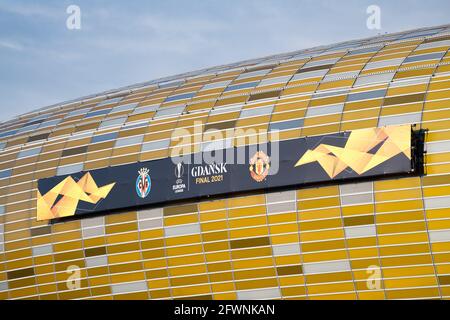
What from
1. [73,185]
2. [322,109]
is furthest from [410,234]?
[73,185]

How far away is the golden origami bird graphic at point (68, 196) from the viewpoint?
199 ft

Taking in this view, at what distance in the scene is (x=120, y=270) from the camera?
59.0 metres

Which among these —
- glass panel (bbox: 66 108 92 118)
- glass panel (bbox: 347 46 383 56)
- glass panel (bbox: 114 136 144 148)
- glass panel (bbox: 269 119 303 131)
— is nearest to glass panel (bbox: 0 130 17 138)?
glass panel (bbox: 66 108 92 118)

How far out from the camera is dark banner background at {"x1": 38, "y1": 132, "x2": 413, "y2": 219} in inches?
2074

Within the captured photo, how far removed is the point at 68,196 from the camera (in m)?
62.1

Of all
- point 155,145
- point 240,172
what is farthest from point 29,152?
point 240,172

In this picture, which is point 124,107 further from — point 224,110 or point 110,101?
point 224,110

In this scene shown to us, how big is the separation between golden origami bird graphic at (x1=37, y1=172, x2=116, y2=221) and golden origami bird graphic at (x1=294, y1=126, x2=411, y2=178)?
17258mm

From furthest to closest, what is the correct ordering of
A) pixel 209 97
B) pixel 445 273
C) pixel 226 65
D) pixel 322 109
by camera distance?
pixel 226 65 < pixel 209 97 < pixel 322 109 < pixel 445 273

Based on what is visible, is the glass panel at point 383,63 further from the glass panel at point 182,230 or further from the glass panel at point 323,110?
the glass panel at point 182,230

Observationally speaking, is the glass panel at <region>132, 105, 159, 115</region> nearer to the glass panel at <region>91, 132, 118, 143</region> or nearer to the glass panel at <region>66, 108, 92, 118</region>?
the glass panel at <region>91, 132, 118, 143</region>
